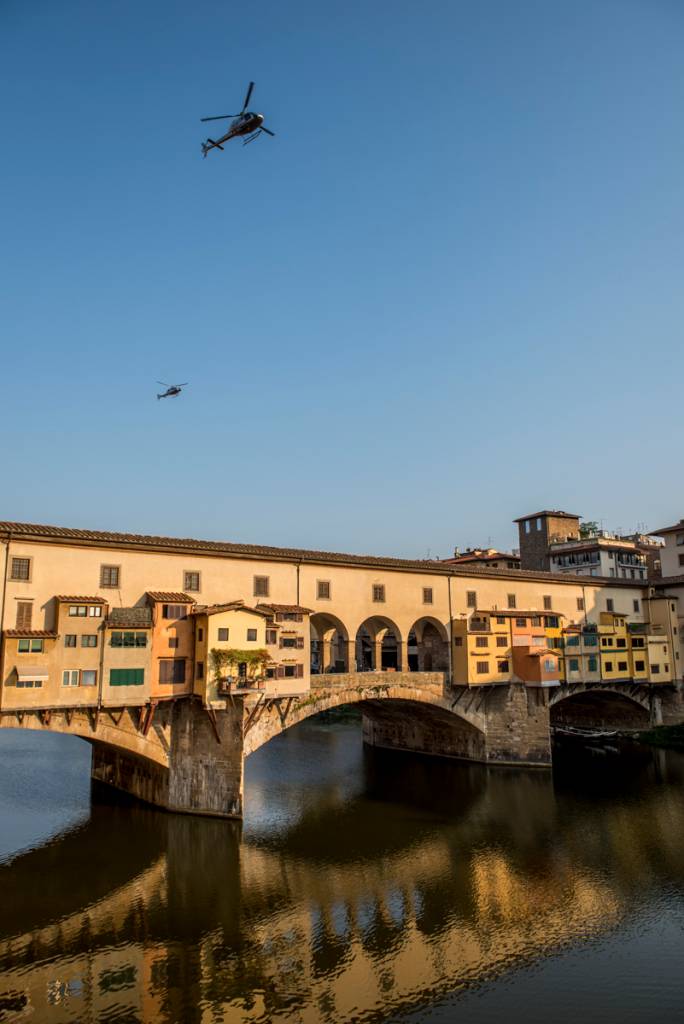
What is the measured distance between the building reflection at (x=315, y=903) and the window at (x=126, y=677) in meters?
7.67

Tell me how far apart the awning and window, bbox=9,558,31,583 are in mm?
4318

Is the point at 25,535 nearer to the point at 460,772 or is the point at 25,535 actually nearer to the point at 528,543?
the point at 460,772

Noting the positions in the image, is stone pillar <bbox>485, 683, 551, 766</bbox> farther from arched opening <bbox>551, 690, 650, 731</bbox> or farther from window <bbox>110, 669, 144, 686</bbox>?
window <bbox>110, 669, 144, 686</bbox>

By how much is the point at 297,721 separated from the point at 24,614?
16666mm

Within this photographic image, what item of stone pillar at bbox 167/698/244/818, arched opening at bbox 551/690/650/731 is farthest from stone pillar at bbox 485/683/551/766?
stone pillar at bbox 167/698/244/818

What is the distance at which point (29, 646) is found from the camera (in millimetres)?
31188

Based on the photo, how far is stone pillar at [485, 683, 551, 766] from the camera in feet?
162

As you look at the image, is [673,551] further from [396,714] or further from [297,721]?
[297,721]

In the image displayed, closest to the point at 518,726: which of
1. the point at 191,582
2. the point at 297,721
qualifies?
the point at 297,721

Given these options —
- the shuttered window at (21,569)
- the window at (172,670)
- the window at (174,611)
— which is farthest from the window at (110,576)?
the window at (172,670)

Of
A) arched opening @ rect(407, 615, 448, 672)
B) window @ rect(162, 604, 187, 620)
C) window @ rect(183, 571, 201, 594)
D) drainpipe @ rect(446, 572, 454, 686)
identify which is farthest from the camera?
arched opening @ rect(407, 615, 448, 672)

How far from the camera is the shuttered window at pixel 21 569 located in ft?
106

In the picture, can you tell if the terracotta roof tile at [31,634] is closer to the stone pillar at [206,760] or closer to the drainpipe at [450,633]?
the stone pillar at [206,760]

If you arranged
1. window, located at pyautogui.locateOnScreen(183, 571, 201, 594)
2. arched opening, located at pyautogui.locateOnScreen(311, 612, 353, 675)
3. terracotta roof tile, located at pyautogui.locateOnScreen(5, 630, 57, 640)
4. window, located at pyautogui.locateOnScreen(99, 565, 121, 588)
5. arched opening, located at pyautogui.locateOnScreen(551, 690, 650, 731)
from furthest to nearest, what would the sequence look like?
arched opening, located at pyautogui.locateOnScreen(551, 690, 650, 731)
arched opening, located at pyautogui.locateOnScreen(311, 612, 353, 675)
window, located at pyautogui.locateOnScreen(183, 571, 201, 594)
window, located at pyautogui.locateOnScreen(99, 565, 121, 588)
terracotta roof tile, located at pyautogui.locateOnScreen(5, 630, 57, 640)
